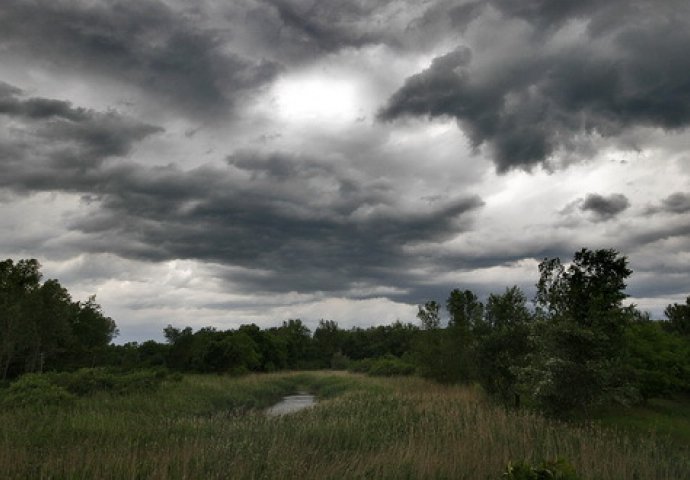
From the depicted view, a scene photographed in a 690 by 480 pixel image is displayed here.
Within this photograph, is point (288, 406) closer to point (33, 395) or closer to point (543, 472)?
point (33, 395)

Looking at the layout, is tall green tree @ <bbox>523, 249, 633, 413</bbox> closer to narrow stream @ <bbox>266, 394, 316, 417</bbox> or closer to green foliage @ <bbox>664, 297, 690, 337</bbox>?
narrow stream @ <bbox>266, 394, 316, 417</bbox>

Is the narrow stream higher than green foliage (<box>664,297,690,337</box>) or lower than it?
lower

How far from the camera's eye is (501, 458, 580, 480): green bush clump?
6219mm

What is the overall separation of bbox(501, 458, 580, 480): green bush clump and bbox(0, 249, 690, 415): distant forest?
13.6 metres

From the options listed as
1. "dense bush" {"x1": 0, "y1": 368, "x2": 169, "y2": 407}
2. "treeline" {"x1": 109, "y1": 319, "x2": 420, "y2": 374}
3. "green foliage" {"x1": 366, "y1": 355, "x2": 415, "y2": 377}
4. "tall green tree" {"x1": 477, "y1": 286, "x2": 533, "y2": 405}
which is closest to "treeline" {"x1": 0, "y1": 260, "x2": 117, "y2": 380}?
"treeline" {"x1": 109, "y1": 319, "x2": 420, "y2": 374}

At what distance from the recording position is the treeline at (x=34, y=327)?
46.5 m

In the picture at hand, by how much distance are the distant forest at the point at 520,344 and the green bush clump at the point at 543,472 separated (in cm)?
1358

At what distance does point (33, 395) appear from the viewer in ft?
78.5

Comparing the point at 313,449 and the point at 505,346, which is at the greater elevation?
the point at 505,346

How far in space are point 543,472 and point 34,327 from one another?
180 feet

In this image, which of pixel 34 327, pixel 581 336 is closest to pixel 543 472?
pixel 581 336

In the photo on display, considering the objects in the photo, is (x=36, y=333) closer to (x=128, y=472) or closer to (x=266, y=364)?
(x=266, y=364)

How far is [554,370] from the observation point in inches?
761

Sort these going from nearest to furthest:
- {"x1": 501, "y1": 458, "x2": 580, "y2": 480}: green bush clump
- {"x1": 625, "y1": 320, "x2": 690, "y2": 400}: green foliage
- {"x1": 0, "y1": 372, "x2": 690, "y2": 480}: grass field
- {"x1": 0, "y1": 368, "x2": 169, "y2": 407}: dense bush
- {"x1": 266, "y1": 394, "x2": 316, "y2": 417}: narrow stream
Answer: {"x1": 501, "y1": 458, "x2": 580, "y2": 480}: green bush clump → {"x1": 0, "y1": 372, "x2": 690, "y2": 480}: grass field → {"x1": 0, "y1": 368, "x2": 169, "y2": 407}: dense bush → {"x1": 625, "y1": 320, "x2": 690, "y2": 400}: green foliage → {"x1": 266, "y1": 394, "x2": 316, "y2": 417}: narrow stream
